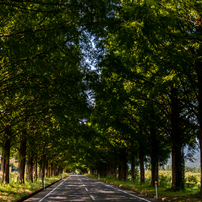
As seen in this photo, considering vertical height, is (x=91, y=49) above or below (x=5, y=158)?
above

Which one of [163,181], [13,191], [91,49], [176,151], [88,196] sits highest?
[91,49]

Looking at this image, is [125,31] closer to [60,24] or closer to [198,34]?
[60,24]

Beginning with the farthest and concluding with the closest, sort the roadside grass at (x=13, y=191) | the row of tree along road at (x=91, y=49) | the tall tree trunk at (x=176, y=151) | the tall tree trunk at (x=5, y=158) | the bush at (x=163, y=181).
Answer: the bush at (x=163, y=181) → the tall tree trunk at (x=5, y=158) → the tall tree trunk at (x=176, y=151) → the roadside grass at (x=13, y=191) → the row of tree along road at (x=91, y=49)

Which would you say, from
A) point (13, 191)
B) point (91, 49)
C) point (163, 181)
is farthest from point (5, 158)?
point (163, 181)

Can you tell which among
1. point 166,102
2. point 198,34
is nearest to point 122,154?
point 166,102

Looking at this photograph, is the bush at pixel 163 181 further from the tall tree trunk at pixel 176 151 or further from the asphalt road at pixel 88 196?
the tall tree trunk at pixel 176 151

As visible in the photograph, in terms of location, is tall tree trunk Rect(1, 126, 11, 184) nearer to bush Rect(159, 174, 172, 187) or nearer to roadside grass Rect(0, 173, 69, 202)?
roadside grass Rect(0, 173, 69, 202)

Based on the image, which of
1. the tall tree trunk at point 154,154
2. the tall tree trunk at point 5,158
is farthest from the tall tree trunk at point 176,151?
the tall tree trunk at point 5,158

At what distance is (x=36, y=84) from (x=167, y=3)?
21.4 feet

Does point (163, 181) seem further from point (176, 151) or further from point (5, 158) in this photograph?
point (5, 158)

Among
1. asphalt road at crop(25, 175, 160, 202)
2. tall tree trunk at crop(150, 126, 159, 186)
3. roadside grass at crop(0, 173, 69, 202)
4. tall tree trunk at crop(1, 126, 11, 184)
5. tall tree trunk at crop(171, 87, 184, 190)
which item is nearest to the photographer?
roadside grass at crop(0, 173, 69, 202)

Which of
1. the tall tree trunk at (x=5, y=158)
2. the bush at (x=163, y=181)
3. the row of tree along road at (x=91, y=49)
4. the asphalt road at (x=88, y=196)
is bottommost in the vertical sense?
the bush at (x=163, y=181)

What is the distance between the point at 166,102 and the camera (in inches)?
693

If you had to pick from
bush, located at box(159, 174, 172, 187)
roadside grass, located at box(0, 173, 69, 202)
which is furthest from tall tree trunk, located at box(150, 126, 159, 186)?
roadside grass, located at box(0, 173, 69, 202)
